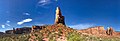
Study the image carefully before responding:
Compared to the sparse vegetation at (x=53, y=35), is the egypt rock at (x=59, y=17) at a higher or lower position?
higher

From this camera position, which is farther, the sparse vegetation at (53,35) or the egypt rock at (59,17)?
the egypt rock at (59,17)

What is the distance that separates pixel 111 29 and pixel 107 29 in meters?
2.43

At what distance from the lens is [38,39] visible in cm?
8519

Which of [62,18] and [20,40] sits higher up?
[62,18]

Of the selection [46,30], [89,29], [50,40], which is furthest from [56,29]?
[89,29]

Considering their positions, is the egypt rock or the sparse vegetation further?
the egypt rock

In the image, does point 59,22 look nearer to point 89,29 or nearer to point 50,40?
point 50,40

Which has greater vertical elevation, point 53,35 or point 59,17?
point 59,17

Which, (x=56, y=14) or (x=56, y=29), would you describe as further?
(x=56, y=14)

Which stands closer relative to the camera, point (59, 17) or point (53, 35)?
point (53, 35)

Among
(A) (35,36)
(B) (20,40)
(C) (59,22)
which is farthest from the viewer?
(C) (59,22)

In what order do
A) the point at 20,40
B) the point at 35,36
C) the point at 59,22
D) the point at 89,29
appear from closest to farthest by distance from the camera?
1. the point at 20,40
2. the point at 35,36
3. the point at 59,22
4. the point at 89,29

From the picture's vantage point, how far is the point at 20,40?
8138cm

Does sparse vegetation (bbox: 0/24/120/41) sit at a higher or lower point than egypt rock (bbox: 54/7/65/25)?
lower
